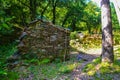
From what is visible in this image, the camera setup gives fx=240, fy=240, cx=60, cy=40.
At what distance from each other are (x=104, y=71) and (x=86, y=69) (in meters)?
0.83

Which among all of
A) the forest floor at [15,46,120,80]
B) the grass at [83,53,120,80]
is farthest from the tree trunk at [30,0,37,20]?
the grass at [83,53,120,80]

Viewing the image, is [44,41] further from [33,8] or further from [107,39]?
[33,8]

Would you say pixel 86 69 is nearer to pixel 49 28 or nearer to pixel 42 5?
pixel 49 28

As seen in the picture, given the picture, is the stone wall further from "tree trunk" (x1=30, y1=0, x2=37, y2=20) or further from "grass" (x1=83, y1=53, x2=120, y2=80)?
"tree trunk" (x1=30, y1=0, x2=37, y2=20)

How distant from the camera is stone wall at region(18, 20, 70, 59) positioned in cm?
1219

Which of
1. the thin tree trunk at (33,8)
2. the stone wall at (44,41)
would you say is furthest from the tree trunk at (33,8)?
the stone wall at (44,41)

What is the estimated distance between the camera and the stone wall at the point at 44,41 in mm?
12188

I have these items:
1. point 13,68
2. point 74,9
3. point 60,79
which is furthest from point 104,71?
point 74,9

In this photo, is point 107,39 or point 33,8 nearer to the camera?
point 107,39

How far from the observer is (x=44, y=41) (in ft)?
40.6

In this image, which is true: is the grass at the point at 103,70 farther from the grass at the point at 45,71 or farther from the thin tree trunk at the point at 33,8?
the thin tree trunk at the point at 33,8

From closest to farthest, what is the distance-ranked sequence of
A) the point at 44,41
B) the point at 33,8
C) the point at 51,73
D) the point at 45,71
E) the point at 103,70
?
the point at 103,70 < the point at 51,73 < the point at 45,71 < the point at 44,41 < the point at 33,8

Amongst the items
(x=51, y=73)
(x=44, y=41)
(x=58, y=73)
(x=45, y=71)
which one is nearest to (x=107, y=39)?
(x=58, y=73)

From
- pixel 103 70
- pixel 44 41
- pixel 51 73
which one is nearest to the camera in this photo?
pixel 103 70
